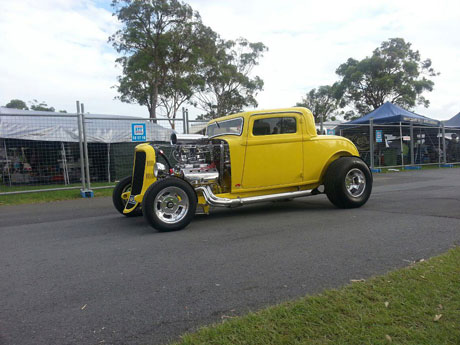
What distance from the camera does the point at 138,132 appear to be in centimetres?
983

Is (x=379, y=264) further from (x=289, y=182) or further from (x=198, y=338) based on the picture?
(x=289, y=182)

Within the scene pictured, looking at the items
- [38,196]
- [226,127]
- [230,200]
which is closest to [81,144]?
[38,196]

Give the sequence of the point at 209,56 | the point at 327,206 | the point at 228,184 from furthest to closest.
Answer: the point at 209,56 < the point at 327,206 < the point at 228,184

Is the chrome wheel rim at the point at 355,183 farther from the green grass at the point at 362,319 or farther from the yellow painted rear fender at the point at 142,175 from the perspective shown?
the green grass at the point at 362,319

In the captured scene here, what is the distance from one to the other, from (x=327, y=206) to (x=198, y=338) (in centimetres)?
506

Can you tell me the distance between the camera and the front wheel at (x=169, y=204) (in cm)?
478

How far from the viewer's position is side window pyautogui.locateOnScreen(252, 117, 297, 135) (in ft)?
19.3

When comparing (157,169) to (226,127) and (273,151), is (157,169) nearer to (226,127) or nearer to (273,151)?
(226,127)

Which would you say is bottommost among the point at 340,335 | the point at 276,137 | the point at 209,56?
the point at 340,335

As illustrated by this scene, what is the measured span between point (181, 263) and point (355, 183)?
4.09m

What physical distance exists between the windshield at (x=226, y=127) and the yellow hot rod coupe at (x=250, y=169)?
0.02m

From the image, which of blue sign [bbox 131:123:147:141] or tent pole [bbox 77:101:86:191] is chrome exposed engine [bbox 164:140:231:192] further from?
tent pole [bbox 77:101:86:191]

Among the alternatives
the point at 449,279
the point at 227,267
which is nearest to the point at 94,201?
the point at 227,267

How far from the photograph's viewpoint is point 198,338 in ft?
6.86
